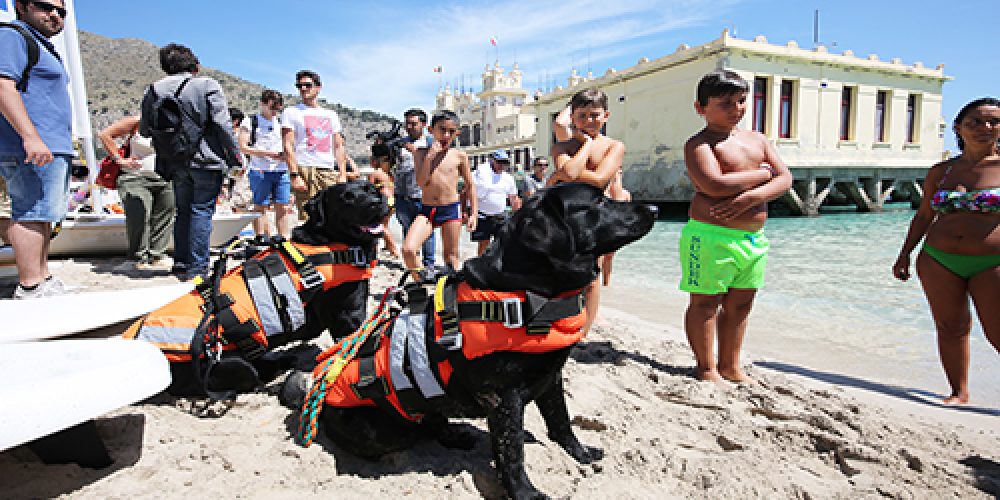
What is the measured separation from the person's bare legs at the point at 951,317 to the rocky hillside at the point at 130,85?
264ft

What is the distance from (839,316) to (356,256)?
5.67m

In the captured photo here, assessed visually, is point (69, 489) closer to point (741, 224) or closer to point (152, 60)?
point (741, 224)

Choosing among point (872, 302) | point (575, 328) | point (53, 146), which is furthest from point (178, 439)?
point (872, 302)

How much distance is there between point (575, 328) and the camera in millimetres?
1976

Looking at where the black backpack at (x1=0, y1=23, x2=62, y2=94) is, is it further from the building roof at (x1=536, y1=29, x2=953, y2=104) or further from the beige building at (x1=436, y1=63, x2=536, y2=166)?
the beige building at (x1=436, y1=63, x2=536, y2=166)

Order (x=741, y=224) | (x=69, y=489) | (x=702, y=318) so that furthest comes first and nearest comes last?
(x=702, y=318) → (x=741, y=224) → (x=69, y=489)

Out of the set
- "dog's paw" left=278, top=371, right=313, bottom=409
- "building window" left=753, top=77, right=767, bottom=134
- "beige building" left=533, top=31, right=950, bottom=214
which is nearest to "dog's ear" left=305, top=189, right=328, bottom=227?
"dog's paw" left=278, top=371, right=313, bottom=409

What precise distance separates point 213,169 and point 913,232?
602 cm

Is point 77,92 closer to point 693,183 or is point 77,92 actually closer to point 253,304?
point 253,304

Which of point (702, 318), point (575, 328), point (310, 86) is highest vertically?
point (310, 86)

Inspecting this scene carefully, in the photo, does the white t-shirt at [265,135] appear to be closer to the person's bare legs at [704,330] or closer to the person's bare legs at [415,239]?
the person's bare legs at [415,239]

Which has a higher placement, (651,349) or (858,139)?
(858,139)

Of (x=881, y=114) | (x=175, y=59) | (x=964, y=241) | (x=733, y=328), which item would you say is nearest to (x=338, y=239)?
(x=733, y=328)

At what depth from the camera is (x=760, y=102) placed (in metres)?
24.9
